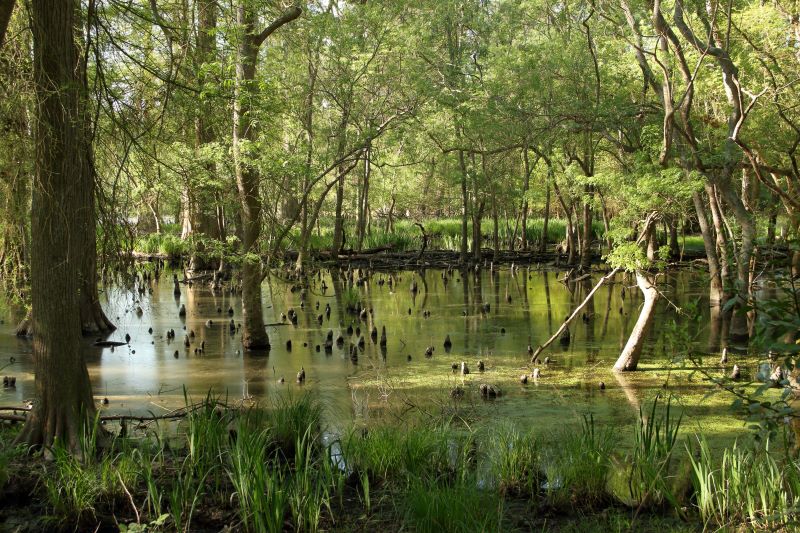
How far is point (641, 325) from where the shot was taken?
33.8ft

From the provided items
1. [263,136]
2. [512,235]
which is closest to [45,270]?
[263,136]

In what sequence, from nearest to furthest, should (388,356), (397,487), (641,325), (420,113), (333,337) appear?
(397,487), (641,325), (388,356), (333,337), (420,113)

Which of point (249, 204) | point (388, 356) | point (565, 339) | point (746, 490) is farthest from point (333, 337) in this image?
point (746, 490)

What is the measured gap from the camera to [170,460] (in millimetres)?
5883

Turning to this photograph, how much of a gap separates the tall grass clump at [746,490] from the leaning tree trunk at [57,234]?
4425 mm

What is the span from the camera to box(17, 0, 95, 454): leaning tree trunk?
18.2ft

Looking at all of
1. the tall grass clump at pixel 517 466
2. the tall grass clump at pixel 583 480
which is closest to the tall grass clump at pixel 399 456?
the tall grass clump at pixel 517 466

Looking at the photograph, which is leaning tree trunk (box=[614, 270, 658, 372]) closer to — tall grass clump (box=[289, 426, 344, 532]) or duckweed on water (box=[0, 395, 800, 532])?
duckweed on water (box=[0, 395, 800, 532])

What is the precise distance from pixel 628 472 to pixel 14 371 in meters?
9.14

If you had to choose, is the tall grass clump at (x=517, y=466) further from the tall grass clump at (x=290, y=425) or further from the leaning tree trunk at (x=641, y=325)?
the leaning tree trunk at (x=641, y=325)

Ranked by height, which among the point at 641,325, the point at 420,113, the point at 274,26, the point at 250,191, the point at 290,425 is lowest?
the point at 290,425

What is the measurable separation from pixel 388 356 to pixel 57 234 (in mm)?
7231

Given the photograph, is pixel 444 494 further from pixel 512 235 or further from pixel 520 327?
pixel 512 235

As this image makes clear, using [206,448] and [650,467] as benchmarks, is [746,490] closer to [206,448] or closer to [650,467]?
[650,467]
